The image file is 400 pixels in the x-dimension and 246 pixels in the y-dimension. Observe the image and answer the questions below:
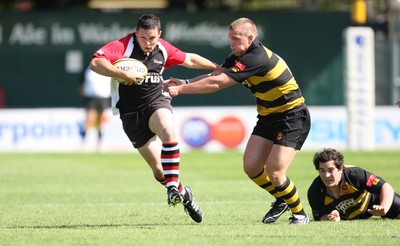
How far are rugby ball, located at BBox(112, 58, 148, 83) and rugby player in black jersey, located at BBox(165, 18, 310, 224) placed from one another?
1.25 ft

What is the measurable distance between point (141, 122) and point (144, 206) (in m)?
2.18

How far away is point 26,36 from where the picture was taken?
2841cm

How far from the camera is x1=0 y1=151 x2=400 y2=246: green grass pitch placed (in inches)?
343

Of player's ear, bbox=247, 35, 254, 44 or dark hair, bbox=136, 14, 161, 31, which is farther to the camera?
dark hair, bbox=136, 14, 161, 31

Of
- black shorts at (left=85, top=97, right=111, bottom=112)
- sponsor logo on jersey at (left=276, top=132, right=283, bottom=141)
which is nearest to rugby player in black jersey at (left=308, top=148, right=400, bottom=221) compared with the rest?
sponsor logo on jersey at (left=276, top=132, right=283, bottom=141)

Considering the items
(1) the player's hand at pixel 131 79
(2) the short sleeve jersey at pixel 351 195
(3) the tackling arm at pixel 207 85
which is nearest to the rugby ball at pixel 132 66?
(1) the player's hand at pixel 131 79

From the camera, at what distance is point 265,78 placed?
9.87 m

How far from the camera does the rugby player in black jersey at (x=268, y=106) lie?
31.3 feet

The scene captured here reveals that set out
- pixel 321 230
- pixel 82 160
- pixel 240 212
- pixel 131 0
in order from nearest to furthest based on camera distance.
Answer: pixel 321 230, pixel 240 212, pixel 82 160, pixel 131 0

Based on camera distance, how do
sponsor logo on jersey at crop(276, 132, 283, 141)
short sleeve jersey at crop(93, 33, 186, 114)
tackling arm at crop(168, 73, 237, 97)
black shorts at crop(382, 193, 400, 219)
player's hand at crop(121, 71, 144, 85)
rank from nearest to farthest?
tackling arm at crop(168, 73, 237, 97) < player's hand at crop(121, 71, 144, 85) < sponsor logo on jersey at crop(276, 132, 283, 141) < black shorts at crop(382, 193, 400, 219) < short sleeve jersey at crop(93, 33, 186, 114)

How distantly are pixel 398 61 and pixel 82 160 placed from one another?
39.3ft

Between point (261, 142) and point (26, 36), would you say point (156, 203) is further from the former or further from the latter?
point (26, 36)

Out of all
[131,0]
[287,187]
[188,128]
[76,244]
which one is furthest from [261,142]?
[131,0]

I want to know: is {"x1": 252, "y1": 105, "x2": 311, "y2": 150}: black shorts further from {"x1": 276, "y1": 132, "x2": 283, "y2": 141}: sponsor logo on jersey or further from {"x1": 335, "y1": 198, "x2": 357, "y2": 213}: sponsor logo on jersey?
{"x1": 335, "y1": 198, "x2": 357, "y2": 213}: sponsor logo on jersey
